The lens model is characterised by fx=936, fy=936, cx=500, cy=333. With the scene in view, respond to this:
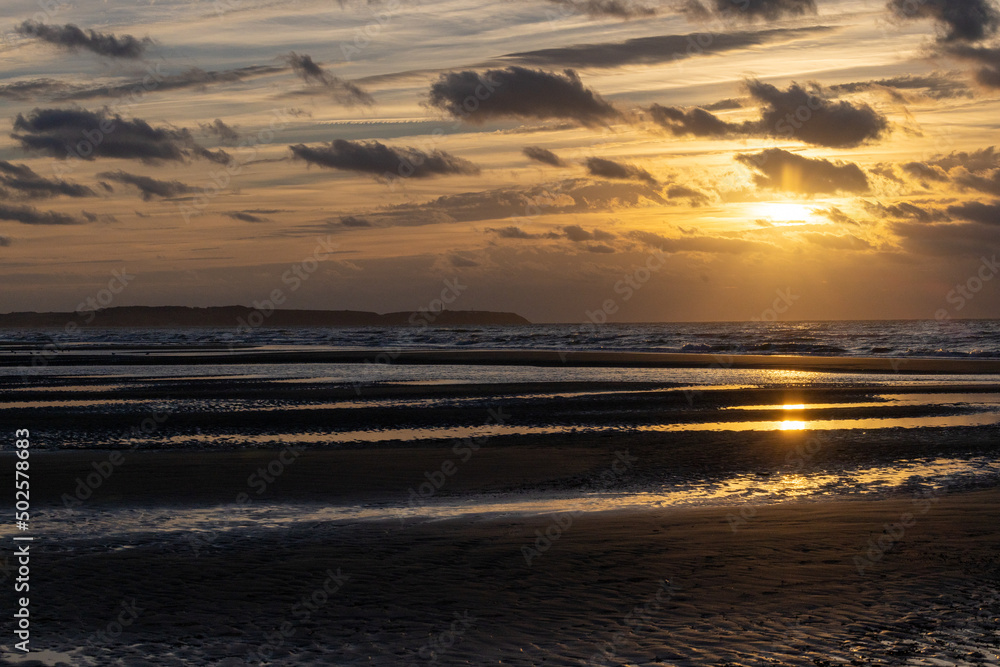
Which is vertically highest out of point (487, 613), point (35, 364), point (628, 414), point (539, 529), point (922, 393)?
point (487, 613)

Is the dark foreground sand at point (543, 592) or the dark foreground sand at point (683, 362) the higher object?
the dark foreground sand at point (543, 592)

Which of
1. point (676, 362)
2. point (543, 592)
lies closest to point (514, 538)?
point (543, 592)

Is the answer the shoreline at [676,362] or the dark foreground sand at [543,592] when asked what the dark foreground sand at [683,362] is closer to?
the shoreline at [676,362]

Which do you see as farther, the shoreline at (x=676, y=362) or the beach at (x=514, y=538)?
the shoreline at (x=676, y=362)

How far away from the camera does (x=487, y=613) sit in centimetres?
837

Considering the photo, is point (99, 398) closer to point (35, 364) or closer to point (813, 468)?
point (813, 468)

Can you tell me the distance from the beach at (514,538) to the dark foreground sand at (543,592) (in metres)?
0.04

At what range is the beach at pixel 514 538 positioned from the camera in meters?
7.63

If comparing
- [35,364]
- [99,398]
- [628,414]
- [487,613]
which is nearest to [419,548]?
[487,613]

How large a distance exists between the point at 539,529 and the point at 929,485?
6.88 metres

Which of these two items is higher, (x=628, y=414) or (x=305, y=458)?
(x=305, y=458)

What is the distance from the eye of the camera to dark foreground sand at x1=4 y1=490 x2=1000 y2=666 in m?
7.39

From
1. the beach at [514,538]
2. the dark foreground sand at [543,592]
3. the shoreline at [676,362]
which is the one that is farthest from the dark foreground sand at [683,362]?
the dark foreground sand at [543,592]

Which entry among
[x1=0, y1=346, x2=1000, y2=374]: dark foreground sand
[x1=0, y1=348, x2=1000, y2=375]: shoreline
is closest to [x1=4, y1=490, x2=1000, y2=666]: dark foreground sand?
[x1=0, y1=348, x2=1000, y2=375]: shoreline
